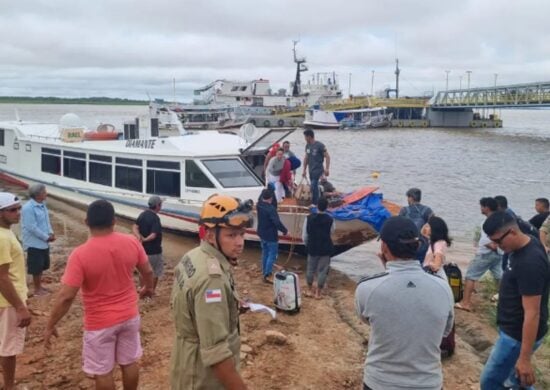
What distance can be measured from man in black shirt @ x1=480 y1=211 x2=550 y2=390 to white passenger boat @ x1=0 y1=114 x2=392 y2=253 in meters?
6.17

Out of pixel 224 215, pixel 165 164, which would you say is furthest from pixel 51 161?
pixel 224 215

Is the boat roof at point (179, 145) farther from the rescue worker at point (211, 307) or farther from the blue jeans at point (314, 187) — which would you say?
the rescue worker at point (211, 307)

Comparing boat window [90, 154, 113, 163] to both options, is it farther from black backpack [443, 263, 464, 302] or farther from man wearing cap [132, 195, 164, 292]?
black backpack [443, 263, 464, 302]

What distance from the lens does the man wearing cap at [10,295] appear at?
4223mm

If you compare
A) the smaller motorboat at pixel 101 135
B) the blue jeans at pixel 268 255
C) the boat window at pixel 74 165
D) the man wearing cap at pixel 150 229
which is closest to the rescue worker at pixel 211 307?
the man wearing cap at pixel 150 229

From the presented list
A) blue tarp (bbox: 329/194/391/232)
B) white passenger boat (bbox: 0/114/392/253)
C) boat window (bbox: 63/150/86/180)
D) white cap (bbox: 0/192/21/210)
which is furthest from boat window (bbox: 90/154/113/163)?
white cap (bbox: 0/192/21/210)

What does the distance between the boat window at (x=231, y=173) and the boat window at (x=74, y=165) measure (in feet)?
17.6

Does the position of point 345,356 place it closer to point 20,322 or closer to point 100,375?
point 100,375

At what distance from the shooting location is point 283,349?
5.84 metres

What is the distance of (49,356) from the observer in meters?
5.64

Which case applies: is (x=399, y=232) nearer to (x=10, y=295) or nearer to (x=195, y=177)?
(x=10, y=295)

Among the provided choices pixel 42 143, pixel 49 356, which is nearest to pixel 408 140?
pixel 42 143

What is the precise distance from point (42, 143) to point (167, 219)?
6.76 metres

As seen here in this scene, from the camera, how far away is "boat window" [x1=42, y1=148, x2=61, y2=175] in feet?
54.5
